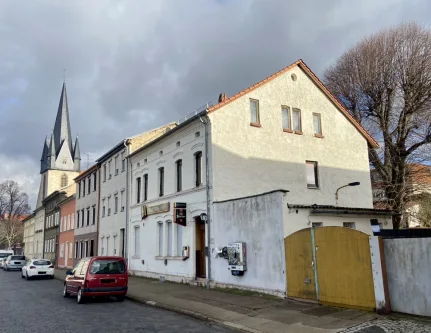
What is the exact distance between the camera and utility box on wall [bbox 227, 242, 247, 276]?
51.8 feet

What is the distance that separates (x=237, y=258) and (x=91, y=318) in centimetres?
633

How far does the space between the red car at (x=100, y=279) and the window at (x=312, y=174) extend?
1172 centimetres

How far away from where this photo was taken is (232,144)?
19875 millimetres

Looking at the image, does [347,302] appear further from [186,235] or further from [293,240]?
[186,235]

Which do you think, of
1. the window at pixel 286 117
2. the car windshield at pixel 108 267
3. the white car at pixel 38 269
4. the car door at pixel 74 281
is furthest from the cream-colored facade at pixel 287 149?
the white car at pixel 38 269

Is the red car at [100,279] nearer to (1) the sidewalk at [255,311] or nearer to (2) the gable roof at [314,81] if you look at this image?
(1) the sidewalk at [255,311]

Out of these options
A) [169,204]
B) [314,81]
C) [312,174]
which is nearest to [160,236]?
[169,204]

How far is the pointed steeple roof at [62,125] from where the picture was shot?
8550 cm

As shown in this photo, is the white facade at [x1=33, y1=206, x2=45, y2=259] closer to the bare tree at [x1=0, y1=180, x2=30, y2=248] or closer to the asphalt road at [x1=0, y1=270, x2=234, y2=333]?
the bare tree at [x1=0, y1=180, x2=30, y2=248]

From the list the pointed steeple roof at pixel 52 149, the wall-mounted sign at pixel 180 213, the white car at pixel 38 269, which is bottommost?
the white car at pixel 38 269

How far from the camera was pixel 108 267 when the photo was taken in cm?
1559

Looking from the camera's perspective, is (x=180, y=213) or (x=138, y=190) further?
(x=138, y=190)

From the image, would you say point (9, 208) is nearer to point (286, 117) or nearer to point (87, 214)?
point (87, 214)

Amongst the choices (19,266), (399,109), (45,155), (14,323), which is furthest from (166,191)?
(45,155)
